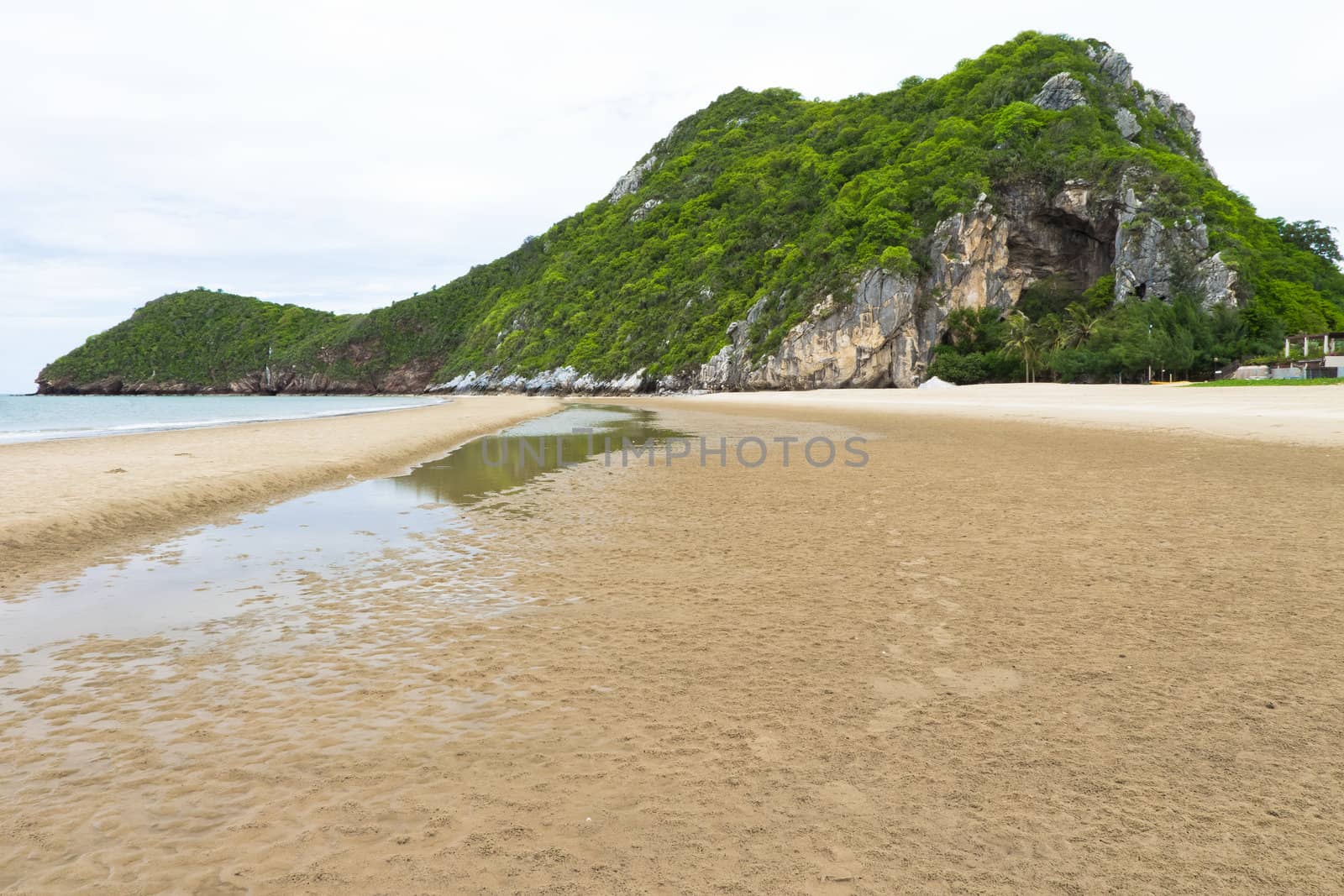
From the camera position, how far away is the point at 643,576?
7.28 m

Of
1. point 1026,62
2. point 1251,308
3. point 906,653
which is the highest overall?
point 1026,62

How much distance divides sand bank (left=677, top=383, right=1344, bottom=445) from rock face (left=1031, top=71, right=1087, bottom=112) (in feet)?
154

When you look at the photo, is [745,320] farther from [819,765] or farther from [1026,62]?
[819,765]

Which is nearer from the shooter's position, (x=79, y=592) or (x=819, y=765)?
(x=819, y=765)

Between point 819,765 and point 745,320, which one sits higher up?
point 745,320

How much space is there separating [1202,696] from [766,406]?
48946 millimetres

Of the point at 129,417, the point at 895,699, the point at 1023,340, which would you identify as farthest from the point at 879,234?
the point at 895,699

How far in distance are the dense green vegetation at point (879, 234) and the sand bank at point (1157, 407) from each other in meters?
18.8

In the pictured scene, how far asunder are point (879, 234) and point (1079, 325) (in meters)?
21.8

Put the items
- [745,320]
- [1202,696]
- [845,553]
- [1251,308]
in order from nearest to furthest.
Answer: [1202,696]
[845,553]
[1251,308]
[745,320]

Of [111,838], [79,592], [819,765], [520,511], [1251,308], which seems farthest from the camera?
[1251,308]

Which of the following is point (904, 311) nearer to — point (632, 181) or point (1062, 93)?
point (1062, 93)

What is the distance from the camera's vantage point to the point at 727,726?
4004mm

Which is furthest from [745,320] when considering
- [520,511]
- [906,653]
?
[906,653]
